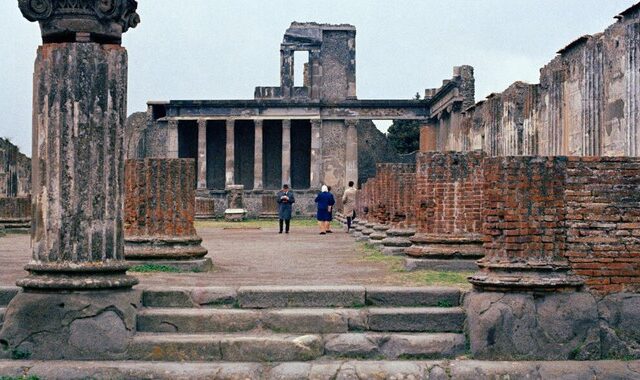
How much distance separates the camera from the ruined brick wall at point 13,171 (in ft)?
84.4

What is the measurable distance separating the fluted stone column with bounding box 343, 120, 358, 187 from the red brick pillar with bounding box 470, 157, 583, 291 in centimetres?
3824

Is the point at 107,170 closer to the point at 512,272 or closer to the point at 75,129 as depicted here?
the point at 75,129

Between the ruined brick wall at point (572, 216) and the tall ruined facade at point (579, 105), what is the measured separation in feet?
27.0

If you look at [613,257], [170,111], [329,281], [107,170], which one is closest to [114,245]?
[107,170]

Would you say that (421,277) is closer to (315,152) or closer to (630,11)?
(630,11)

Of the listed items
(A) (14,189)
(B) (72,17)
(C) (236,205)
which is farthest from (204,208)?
(B) (72,17)

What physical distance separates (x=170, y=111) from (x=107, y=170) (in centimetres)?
3846

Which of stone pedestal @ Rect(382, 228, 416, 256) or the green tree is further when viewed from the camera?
the green tree

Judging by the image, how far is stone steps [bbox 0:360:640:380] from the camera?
6395 millimetres

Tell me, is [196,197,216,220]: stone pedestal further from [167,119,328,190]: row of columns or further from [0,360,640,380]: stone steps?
[0,360,640,380]: stone steps

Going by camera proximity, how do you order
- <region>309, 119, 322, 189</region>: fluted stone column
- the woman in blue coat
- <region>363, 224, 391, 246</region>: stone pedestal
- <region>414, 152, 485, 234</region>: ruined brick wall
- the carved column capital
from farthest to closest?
→ <region>309, 119, 322, 189</region>: fluted stone column
the woman in blue coat
<region>363, 224, 391, 246</region>: stone pedestal
<region>414, 152, 485, 234</region>: ruined brick wall
the carved column capital

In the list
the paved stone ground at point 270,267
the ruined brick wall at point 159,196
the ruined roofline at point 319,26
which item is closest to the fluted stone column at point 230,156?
the ruined roofline at point 319,26

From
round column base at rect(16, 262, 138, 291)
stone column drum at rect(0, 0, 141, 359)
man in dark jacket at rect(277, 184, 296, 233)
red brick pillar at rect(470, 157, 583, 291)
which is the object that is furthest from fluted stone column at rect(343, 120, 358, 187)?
round column base at rect(16, 262, 138, 291)

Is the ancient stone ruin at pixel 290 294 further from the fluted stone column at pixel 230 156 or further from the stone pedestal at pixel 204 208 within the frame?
the fluted stone column at pixel 230 156
